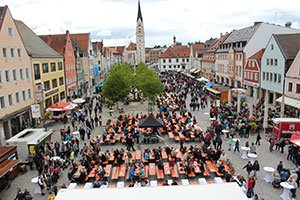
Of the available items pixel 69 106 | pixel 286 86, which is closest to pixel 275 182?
pixel 286 86

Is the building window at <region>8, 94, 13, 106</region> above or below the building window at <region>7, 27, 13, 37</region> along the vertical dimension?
below

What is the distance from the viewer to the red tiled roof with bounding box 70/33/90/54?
67000 millimetres

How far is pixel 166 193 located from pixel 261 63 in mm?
36915

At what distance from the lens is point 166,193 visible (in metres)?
9.35

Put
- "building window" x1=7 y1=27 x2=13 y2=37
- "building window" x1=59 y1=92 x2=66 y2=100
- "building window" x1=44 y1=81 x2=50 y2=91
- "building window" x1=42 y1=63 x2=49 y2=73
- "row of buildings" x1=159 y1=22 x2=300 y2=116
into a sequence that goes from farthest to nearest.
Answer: "building window" x1=59 y1=92 x2=66 y2=100 < "building window" x1=44 y1=81 x2=50 y2=91 < "building window" x1=42 y1=63 x2=49 y2=73 < "row of buildings" x1=159 y1=22 x2=300 y2=116 < "building window" x1=7 y1=27 x2=13 y2=37

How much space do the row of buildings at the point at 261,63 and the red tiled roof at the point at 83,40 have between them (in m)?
30.2

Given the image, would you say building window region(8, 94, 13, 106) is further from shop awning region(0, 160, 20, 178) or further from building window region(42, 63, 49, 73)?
Result: shop awning region(0, 160, 20, 178)

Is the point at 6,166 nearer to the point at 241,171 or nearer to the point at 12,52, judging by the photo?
the point at 241,171

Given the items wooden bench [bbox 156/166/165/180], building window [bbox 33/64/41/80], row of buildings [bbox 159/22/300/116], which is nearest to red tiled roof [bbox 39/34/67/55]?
building window [bbox 33/64/41/80]

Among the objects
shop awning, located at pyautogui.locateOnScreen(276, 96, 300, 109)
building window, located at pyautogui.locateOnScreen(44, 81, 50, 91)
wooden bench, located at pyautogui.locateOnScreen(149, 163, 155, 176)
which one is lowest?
wooden bench, located at pyautogui.locateOnScreen(149, 163, 155, 176)

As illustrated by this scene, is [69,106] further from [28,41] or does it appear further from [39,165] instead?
[39,165]

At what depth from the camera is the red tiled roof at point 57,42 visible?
4719cm

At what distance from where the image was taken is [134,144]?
2467cm

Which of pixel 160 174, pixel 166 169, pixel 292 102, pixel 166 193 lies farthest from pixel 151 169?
pixel 292 102
